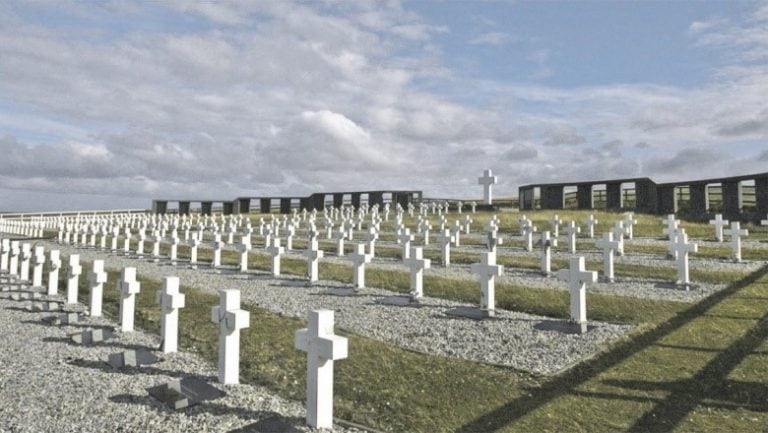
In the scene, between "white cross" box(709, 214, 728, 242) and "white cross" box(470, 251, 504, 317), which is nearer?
"white cross" box(470, 251, 504, 317)

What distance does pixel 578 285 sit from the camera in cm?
819

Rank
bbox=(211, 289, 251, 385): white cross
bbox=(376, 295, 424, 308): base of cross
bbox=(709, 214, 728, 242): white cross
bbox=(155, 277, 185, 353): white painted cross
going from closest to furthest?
bbox=(211, 289, 251, 385): white cross
bbox=(155, 277, 185, 353): white painted cross
bbox=(376, 295, 424, 308): base of cross
bbox=(709, 214, 728, 242): white cross

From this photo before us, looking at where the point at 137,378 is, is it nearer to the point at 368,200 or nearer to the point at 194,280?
the point at 194,280

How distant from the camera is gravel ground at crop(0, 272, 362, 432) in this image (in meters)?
4.33

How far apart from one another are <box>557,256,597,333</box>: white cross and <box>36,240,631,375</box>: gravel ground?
0.28 metres

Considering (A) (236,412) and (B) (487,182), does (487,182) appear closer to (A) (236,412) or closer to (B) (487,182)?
(B) (487,182)

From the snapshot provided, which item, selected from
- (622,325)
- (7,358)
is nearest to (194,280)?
(7,358)

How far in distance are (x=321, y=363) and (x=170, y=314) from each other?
128 inches

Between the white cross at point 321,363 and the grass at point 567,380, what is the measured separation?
40cm

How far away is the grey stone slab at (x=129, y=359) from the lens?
5902 mm

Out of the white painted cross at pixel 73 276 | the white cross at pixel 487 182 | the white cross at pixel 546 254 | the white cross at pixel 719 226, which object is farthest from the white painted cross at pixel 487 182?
the white painted cross at pixel 73 276

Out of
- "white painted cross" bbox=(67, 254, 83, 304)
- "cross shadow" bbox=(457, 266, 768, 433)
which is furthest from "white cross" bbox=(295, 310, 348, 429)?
"white painted cross" bbox=(67, 254, 83, 304)

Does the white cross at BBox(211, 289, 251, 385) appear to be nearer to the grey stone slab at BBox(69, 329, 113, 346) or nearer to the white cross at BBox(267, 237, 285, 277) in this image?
the grey stone slab at BBox(69, 329, 113, 346)

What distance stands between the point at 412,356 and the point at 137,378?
3265 mm
